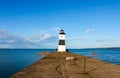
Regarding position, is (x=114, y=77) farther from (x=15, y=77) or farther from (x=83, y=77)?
(x=15, y=77)

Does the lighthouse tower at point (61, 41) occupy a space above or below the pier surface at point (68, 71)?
above

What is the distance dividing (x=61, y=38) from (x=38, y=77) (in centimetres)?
2839

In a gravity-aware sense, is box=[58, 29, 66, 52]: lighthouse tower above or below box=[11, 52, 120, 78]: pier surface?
above

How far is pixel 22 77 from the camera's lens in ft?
34.7

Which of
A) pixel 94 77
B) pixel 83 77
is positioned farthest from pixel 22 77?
pixel 94 77

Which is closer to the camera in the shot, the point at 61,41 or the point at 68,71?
the point at 68,71

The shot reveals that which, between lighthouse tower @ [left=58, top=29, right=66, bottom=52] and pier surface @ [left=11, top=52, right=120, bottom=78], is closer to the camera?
pier surface @ [left=11, top=52, right=120, bottom=78]

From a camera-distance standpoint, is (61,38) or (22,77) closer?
(22,77)

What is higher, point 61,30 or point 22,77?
point 61,30

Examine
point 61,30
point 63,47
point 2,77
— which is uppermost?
point 61,30

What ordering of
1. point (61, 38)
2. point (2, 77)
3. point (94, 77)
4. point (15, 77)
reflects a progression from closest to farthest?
1. point (15, 77)
2. point (94, 77)
3. point (2, 77)
4. point (61, 38)

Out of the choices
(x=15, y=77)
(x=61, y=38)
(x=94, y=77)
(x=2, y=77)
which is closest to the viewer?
(x=15, y=77)

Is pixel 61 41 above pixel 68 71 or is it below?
above

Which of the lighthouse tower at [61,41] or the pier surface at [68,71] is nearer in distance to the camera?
the pier surface at [68,71]
